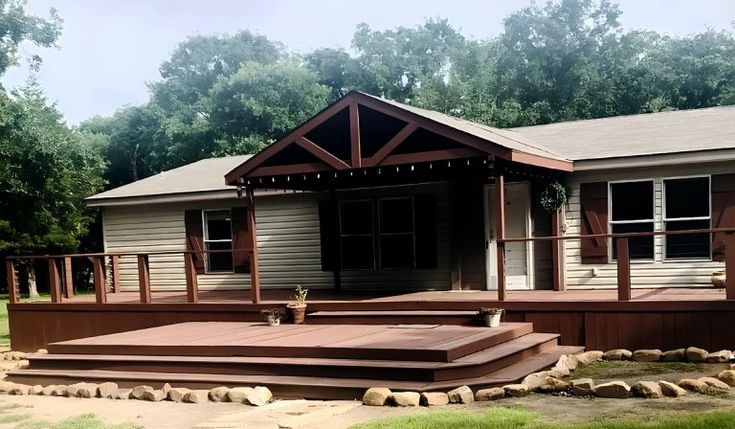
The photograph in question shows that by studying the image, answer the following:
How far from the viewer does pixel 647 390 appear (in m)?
5.99

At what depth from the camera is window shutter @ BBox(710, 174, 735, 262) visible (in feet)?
32.3

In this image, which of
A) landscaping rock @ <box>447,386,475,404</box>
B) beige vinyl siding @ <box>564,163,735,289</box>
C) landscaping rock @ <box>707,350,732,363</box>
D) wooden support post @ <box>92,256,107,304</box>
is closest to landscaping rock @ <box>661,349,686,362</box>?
landscaping rock @ <box>707,350,732,363</box>

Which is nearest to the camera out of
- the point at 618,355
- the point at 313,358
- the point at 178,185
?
the point at 313,358

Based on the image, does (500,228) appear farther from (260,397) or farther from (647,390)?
(260,397)

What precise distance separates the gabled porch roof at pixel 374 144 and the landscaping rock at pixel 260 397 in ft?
11.9

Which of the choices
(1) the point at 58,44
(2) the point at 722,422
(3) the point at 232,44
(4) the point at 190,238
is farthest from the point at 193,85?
(2) the point at 722,422

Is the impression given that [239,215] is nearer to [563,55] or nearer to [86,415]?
[86,415]

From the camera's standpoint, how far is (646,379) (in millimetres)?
7047

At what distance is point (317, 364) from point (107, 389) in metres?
2.44

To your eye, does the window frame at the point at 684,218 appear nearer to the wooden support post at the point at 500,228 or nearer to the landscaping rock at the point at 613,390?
the wooden support post at the point at 500,228

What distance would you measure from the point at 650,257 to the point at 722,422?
6.11m

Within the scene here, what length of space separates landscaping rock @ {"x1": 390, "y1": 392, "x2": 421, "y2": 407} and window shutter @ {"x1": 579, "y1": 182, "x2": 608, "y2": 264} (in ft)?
17.8

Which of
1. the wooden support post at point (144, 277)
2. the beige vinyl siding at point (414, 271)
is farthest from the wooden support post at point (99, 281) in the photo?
the beige vinyl siding at point (414, 271)

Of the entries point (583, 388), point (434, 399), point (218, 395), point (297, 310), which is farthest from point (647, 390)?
point (297, 310)
